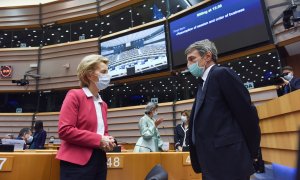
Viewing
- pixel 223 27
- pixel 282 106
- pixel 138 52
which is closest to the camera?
pixel 282 106

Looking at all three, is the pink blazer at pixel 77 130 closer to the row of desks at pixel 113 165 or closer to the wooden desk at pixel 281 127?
the row of desks at pixel 113 165

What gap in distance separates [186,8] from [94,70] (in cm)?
729

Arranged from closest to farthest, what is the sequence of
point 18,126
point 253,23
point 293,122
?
point 293,122
point 253,23
point 18,126

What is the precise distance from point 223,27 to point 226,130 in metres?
6.29

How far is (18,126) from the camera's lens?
1084 cm

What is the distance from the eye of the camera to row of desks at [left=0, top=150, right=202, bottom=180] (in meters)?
1.87

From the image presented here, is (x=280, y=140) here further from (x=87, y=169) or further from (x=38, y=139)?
(x=38, y=139)

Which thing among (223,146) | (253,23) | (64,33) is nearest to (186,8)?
(253,23)

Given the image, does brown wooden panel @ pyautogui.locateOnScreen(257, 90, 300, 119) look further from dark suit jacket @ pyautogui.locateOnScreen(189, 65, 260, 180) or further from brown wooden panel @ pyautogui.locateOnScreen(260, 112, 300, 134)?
dark suit jacket @ pyautogui.locateOnScreen(189, 65, 260, 180)

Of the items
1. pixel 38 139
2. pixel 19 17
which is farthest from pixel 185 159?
pixel 19 17

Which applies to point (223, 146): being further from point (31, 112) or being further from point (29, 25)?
point (29, 25)

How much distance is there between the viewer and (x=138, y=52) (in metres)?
9.41

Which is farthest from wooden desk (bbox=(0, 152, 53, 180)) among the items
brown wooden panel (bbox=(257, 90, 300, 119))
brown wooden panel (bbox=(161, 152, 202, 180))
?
brown wooden panel (bbox=(257, 90, 300, 119))

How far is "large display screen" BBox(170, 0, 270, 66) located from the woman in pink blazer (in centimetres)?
577
